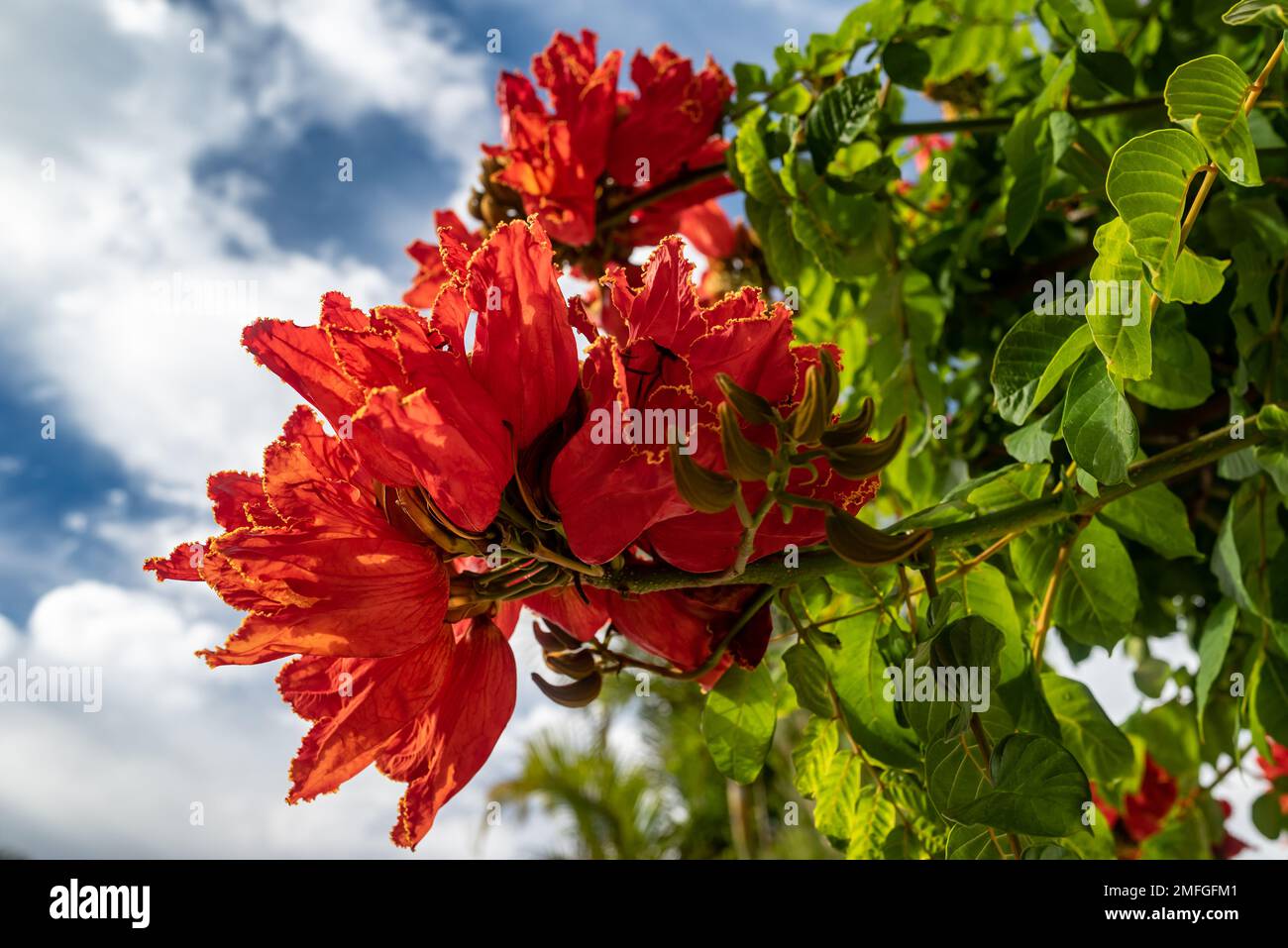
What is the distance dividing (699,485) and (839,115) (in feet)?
1.56

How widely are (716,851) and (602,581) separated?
20.7 ft

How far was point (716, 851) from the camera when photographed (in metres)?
6.38

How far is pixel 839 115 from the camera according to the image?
30.6 inches

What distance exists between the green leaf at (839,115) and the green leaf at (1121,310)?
0.31 m

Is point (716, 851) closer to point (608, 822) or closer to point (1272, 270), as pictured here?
point (608, 822)

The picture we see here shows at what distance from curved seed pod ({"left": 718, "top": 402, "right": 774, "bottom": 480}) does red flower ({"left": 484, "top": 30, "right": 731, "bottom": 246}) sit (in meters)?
0.52

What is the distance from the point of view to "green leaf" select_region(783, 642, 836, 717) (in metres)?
0.57

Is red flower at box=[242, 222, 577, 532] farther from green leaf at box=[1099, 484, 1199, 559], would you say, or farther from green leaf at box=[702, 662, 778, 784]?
green leaf at box=[1099, 484, 1199, 559]

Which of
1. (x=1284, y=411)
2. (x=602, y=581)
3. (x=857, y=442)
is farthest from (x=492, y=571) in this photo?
(x=1284, y=411)

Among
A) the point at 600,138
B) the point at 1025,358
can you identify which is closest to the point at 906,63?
the point at 600,138

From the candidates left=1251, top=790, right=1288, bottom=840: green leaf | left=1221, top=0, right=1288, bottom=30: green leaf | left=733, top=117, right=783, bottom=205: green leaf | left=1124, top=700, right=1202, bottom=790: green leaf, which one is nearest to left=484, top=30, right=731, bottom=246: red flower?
left=733, top=117, right=783, bottom=205: green leaf

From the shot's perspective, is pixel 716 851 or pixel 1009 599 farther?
pixel 716 851
